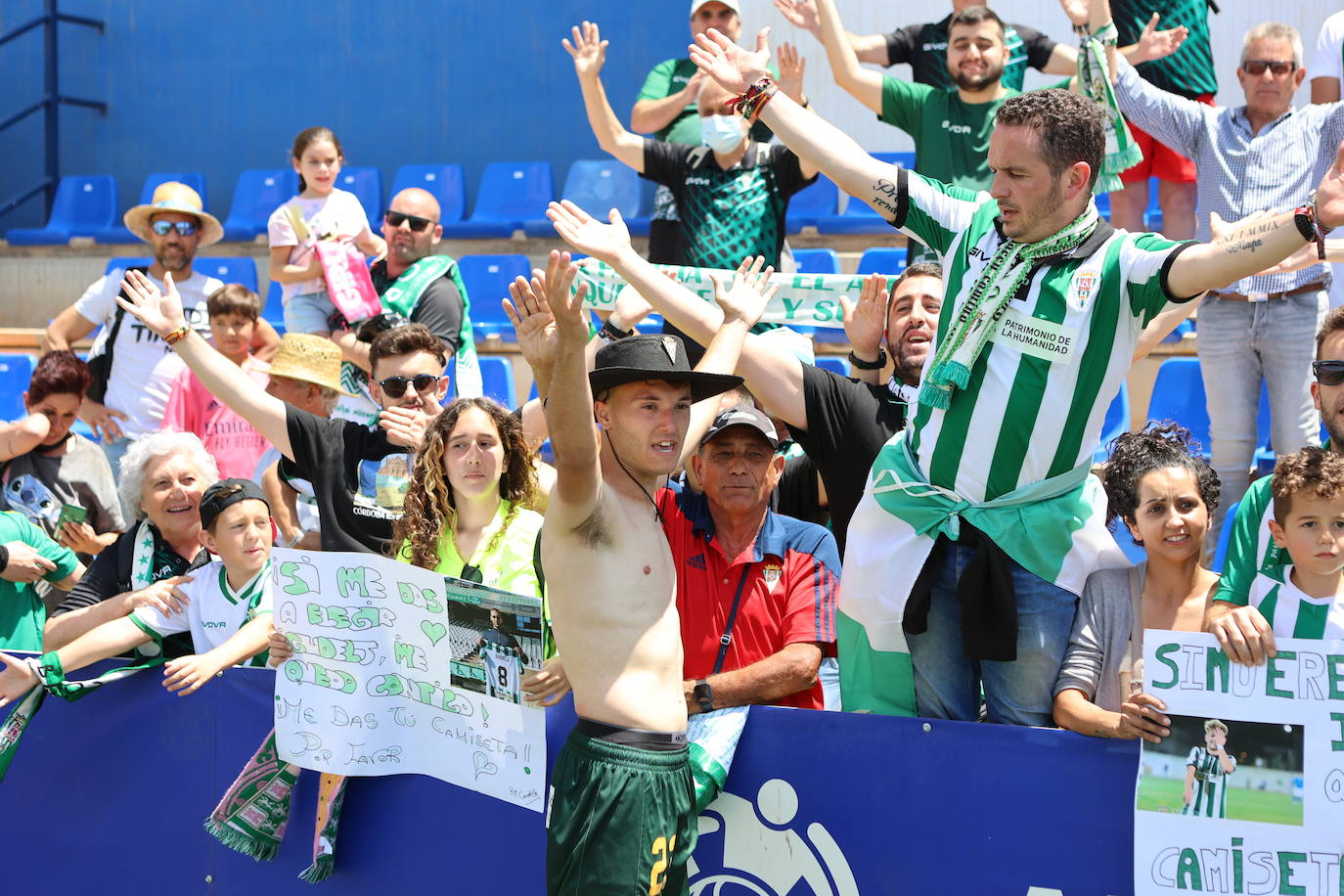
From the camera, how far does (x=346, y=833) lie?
4375 millimetres

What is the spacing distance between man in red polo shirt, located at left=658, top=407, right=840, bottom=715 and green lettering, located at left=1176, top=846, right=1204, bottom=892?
1.08 m

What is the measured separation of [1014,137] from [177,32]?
38.3ft

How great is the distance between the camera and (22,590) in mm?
5520

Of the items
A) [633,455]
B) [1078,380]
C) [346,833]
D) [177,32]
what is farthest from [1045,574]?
[177,32]

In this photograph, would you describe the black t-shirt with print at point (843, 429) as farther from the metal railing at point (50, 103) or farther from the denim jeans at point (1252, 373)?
the metal railing at point (50, 103)

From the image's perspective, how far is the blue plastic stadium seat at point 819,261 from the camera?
880 cm

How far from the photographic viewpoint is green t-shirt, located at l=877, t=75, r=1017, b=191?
6.35 m

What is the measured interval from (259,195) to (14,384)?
373 centimetres

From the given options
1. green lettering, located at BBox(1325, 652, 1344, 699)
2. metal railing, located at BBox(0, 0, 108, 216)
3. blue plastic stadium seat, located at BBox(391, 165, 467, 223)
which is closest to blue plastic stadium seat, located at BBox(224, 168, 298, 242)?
blue plastic stadium seat, located at BBox(391, 165, 467, 223)

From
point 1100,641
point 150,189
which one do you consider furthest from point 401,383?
point 150,189

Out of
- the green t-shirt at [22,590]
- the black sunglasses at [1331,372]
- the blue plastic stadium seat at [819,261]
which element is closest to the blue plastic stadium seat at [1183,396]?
the blue plastic stadium seat at [819,261]

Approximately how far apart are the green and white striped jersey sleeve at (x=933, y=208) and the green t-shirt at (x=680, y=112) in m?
3.45

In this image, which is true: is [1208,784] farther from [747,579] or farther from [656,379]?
[656,379]

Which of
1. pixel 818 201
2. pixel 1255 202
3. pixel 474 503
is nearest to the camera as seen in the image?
pixel 474 503
